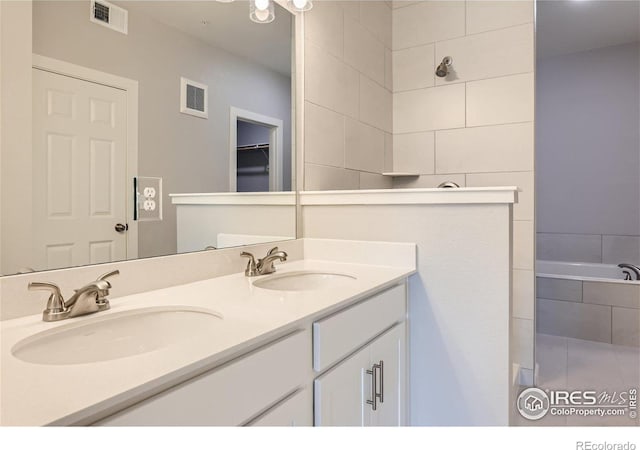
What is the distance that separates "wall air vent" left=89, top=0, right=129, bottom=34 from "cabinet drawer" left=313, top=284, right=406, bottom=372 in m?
1.01

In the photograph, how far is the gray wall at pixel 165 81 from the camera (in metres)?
1.03

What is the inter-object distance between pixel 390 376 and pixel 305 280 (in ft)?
1.61

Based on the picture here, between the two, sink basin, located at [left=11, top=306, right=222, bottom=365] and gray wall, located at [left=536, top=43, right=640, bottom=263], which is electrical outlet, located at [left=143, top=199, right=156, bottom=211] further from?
gray wall, located at [left=536, top=43, right=640, bottom=263]

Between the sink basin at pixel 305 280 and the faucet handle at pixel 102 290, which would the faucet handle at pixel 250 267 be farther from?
the faucet handle at pixel 102 290

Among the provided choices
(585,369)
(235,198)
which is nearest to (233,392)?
(235,198)

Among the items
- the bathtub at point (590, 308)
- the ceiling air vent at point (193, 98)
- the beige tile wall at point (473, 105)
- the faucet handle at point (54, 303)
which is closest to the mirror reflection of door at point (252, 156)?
the ceiling air vent at point (193, 98)

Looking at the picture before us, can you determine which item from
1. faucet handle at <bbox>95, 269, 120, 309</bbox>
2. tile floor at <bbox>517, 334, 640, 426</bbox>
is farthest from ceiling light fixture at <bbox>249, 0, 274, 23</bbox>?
tile floor at <bbox>517, 334, 640, 426</bbox>

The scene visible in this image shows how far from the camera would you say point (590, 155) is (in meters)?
3.81

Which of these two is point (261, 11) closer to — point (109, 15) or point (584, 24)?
point (109, 15)

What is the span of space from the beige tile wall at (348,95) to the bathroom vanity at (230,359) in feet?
2.46

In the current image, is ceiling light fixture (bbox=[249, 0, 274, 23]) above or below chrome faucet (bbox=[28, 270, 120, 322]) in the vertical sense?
above

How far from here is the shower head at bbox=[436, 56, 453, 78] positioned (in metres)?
2.52
